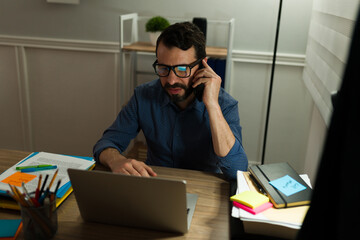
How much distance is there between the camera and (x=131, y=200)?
0.83 metres

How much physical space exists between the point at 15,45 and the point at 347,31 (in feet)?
8.06

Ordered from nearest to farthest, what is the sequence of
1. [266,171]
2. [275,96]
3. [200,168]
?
[266,171] → [200,168] → [275,96]

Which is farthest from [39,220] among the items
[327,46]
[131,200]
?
[327,46]

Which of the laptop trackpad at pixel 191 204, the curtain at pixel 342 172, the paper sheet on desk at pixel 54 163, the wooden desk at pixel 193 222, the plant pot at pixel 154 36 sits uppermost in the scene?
the curtain at pixel 342 172

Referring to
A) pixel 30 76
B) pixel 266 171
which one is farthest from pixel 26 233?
pixel 30 76

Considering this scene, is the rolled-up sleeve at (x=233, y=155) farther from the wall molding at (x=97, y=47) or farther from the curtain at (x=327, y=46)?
the wall molding at (x=97, y=47)

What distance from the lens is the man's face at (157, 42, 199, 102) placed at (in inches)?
52.9

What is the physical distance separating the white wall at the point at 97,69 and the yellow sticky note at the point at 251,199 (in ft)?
5.69

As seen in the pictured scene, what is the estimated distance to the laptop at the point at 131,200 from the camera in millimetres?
796

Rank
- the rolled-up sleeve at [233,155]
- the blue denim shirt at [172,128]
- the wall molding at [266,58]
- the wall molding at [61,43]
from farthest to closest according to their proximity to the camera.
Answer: the wall molding at [61,43]
the wall molding at [266,58]
the blue denim shirt at [172,128]
the rolled-up sleeve at [233,155]

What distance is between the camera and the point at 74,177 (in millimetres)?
836

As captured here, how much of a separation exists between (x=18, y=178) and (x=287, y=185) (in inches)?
31.8

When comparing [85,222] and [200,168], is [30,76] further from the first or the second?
[85,222]

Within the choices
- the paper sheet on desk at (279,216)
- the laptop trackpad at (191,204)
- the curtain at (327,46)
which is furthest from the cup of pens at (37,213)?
the curtain at (327,46)
